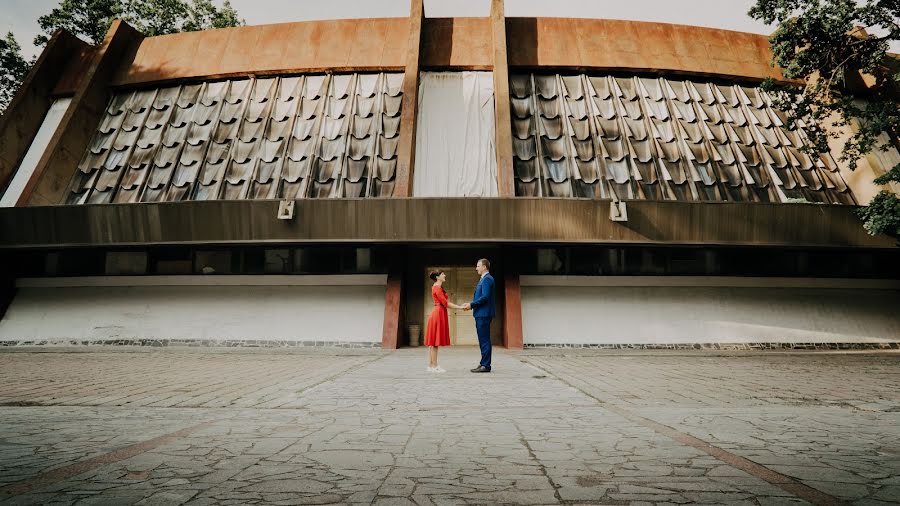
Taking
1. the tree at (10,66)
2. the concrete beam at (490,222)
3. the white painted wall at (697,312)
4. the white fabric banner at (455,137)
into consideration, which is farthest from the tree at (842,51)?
the tree at (10,66)

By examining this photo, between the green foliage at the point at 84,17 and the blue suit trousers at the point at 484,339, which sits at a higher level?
Result: the green foliage at the point at 84,17

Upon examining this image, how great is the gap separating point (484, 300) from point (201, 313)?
11127 millimetres

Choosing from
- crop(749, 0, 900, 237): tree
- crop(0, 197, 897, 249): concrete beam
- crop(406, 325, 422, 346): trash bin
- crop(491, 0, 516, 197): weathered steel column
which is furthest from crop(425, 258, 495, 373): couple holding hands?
crop(749, 0, 900, 237): tree

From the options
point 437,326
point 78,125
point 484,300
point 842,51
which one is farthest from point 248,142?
point 842,51

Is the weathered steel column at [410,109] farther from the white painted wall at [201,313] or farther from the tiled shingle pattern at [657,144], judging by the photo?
the tiled shingle pattern at [657,144]

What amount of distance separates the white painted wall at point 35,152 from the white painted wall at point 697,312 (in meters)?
17.6

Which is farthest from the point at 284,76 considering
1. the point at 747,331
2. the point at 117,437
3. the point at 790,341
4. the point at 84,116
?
the point at 790,341

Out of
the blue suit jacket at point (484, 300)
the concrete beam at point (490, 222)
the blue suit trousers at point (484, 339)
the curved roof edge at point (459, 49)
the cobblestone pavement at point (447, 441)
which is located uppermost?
the curved roof edge at point (459, 49)

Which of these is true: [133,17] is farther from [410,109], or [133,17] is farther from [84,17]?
[410,109]

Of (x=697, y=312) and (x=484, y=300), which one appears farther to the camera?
(x=697, y=312)

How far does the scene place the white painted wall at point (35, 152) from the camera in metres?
16.3

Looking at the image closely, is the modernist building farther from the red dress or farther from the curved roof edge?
the red dress

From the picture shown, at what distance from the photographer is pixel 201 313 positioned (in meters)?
15.1

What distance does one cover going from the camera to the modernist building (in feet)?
44.7
